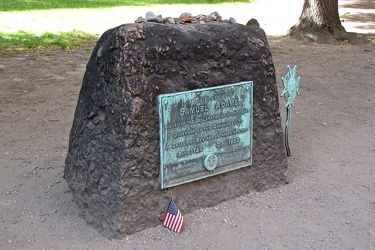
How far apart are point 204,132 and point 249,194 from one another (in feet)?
2.52

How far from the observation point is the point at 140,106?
3.33m

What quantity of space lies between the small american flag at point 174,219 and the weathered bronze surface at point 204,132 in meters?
0.17

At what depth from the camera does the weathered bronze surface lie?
11.5 ft

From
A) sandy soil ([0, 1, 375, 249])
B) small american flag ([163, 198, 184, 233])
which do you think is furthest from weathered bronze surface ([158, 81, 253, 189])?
sandy soil ([0, 1, 375, 249])

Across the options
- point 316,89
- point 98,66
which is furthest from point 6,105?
point 316,89

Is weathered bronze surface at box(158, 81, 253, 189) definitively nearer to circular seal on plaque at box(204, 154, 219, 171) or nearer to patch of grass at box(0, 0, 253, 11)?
circular seal on plaque at box(204, 154, 219, 171)

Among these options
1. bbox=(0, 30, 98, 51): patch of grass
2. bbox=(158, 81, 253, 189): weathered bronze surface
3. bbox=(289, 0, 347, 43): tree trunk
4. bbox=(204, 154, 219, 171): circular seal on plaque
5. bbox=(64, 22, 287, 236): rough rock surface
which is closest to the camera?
bbox=(64, 22, 287, 236): rough rock surface

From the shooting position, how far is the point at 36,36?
10.8 meters

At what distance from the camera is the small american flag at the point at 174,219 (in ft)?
11.7

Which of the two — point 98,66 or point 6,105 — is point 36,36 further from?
point 98,66

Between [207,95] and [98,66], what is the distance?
0.85 meters

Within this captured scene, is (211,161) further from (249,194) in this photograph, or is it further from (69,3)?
(69,3)

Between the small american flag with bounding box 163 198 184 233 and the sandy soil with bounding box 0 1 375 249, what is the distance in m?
0.06

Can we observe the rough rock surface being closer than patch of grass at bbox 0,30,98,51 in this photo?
Yes
